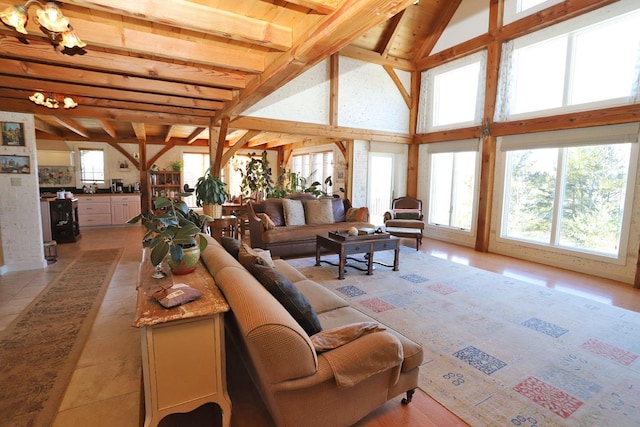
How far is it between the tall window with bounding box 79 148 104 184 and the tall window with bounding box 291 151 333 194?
18.5ft

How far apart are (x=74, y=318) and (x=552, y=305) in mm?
4680

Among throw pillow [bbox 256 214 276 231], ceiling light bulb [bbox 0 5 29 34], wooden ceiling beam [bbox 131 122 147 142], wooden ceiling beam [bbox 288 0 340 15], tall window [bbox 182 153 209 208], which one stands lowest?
throw pillow [bbox 256 214 276 231]

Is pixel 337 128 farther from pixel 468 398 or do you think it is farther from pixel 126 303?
pixel 468 398

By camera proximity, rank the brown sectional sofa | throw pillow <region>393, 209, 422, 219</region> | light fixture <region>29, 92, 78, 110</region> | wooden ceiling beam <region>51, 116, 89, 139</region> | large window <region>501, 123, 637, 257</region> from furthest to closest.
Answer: throw pillow <region>393, 209, 422, 219</region> < wooden ceiling beam <region>51, 116, 89, 139</region> < the brown sectional sofa < large window <region>501, 123, 637, 257</region> < light fixture <region>29, 92, 78, 110</region>

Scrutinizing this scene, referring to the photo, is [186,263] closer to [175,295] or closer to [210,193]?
[175,295]

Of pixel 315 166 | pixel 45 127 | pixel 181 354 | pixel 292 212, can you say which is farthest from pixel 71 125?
pixel 181 354

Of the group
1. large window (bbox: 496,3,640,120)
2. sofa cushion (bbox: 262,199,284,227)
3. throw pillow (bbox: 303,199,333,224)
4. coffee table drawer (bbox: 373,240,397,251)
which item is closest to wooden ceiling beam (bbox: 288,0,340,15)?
coffee table drawer (bbox: 373,240,397,251)

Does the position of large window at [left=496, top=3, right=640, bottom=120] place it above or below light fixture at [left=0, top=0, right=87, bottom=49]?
above

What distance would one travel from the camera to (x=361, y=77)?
22.2 feet

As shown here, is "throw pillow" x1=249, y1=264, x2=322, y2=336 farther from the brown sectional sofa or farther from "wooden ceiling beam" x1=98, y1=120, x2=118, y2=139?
"wooden ceiling beam" x1=98, y1=120, x2=118, y2=139

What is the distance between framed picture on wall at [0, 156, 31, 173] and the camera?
4.09 meters

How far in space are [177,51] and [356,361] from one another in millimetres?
2788

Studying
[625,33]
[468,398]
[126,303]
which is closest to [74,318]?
[126,303]

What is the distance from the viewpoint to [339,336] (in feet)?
5.14
